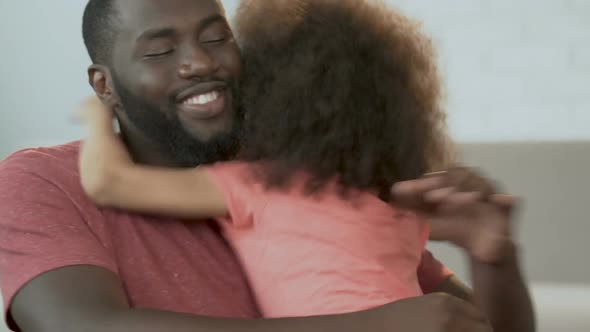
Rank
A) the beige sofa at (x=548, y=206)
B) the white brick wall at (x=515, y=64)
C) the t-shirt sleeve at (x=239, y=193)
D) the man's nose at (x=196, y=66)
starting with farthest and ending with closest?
the white brick wall at (x=515, y=64) < the beige sofa at (x=548, y=206) < the man's nose at (x=196, y=66) < the t-shirt sleeve at (x=239, y=193)

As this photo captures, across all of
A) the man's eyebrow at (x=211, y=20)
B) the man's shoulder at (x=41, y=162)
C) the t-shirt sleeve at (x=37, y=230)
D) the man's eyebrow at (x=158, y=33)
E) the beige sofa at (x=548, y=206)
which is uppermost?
the man's eyebrow at (x=211, y=20)

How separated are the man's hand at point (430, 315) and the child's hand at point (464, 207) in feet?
0.31

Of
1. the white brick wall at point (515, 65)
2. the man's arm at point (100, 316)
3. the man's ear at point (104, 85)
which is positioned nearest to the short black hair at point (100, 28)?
the man's ear at point (104, 85)

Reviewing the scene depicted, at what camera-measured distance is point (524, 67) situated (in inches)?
89.7

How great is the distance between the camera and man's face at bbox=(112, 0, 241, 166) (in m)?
1.17

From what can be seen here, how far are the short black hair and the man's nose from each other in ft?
0.42

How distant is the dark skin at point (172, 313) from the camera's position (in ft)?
3.01

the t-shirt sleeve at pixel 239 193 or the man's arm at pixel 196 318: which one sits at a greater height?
the t-shirt sleeve at pixel 239 193

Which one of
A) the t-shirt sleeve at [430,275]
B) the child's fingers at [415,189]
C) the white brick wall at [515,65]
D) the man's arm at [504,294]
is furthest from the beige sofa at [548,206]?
the child's fingers at [415,189]

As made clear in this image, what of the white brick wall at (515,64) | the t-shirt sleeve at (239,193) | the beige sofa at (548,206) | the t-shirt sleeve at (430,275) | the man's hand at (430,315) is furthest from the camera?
the white brick wall at (515,64)

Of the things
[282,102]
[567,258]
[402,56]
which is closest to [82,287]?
[282,102]

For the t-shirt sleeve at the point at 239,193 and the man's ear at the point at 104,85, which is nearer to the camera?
the t-shirt sleeve at the point at 239,193

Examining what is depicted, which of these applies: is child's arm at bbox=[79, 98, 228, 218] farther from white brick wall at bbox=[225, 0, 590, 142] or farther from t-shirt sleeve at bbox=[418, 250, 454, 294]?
white brick wall at bbox=[225, 0, 590, 142]

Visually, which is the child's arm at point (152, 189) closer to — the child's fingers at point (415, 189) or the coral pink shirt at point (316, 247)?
the coral pink shirt at point (316, 247)
